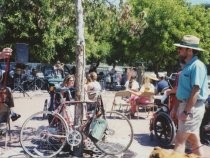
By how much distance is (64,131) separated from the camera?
27.0 feet

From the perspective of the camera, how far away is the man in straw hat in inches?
246

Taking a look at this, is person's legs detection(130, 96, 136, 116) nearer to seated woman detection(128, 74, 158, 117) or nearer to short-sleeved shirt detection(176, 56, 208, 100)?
seated woman detection(128, 74, 158, 117)

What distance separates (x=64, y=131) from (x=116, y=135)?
4.61 ft

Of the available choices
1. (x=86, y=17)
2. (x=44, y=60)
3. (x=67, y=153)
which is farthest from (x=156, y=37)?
(x=67, y=153)

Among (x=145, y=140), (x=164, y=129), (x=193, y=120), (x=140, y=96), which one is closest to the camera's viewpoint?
(x=193, y=120)

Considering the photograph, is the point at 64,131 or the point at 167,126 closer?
the point at 64,131

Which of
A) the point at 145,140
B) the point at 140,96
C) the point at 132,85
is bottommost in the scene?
the point at 145,140

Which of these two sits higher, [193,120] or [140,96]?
[193,120]

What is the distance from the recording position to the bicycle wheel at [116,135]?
8445 mm

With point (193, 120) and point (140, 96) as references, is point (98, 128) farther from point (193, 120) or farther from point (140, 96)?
point (140, 96)

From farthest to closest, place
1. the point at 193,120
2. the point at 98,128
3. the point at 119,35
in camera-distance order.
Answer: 1. the point at 119,35
2. the point at 98,128
3. the point at 193,120

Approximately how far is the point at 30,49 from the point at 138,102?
16203mm

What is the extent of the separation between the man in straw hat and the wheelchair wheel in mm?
3280

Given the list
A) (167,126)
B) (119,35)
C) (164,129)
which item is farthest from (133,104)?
(119,35)
